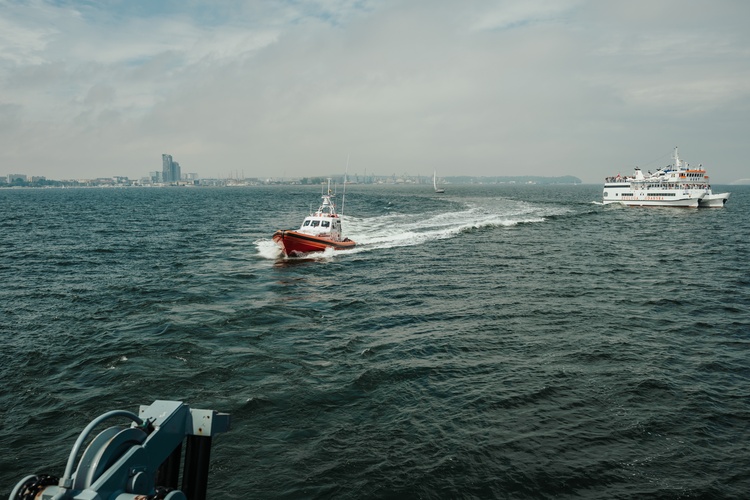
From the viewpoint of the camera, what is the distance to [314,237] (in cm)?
3816

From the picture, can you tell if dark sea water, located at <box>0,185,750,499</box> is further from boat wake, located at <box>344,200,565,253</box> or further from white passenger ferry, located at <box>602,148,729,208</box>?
white passenger ferry, located at <box>602,148,729,208</box>

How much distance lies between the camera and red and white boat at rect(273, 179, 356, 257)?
3672cm

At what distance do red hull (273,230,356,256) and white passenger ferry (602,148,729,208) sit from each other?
81648 millimetres

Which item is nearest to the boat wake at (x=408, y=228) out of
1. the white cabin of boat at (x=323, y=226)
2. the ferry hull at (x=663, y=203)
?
the white cabin of boat at (x=323, y=226)

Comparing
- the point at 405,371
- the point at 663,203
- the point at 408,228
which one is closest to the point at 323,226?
the point at 408,228

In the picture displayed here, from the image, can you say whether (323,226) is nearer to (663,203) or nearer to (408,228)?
(408,228)

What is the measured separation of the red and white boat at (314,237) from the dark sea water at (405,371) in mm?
4678

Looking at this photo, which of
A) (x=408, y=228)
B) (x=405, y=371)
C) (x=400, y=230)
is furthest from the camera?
(x=408, y=228)

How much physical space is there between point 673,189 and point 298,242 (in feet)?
282

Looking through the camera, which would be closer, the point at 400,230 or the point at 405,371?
the point at 405,371

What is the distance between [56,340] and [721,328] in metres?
27.2

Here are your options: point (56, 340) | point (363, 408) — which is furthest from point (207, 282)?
point (363, 408)

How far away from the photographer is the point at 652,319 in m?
20.8

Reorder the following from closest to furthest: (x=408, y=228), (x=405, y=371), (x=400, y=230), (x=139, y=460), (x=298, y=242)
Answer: (x=139, y=460), (x=405, y=371), (x=298, y=242), (x=400, y=230), (x=408, y=228)
